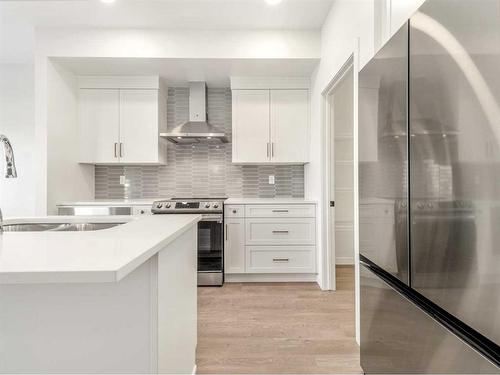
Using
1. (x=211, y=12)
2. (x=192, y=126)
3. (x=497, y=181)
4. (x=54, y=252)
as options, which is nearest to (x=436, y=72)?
(x=497, y=181)

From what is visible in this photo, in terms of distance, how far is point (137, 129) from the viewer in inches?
143

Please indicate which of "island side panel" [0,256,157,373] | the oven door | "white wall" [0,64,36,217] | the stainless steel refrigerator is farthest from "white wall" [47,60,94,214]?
the stainless steel refrigerator

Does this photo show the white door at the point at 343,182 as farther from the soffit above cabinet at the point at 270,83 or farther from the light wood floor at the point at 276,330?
the light wood floor at the point at 276,330

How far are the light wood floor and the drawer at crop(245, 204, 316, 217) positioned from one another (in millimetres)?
777

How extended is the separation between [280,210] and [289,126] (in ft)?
3.53

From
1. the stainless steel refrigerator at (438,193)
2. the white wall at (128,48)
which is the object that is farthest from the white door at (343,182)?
the stainless steel refrigerator at (438,193)

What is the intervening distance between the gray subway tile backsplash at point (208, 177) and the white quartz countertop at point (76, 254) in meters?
2.87

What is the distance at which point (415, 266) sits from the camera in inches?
39.7

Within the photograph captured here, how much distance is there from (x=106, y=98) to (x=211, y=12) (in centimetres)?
170

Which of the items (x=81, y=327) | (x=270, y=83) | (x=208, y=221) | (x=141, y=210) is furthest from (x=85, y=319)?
(x=270, y=83)

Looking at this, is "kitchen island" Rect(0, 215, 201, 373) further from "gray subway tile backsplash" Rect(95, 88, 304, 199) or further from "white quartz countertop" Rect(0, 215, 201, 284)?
"gray subway tile backsplash" Rect(95, 88, 304, 199)

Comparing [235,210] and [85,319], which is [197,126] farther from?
[85,319]

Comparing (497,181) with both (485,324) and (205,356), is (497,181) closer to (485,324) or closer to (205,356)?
(485,324)

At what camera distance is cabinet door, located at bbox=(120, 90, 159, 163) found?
3.62 meters
